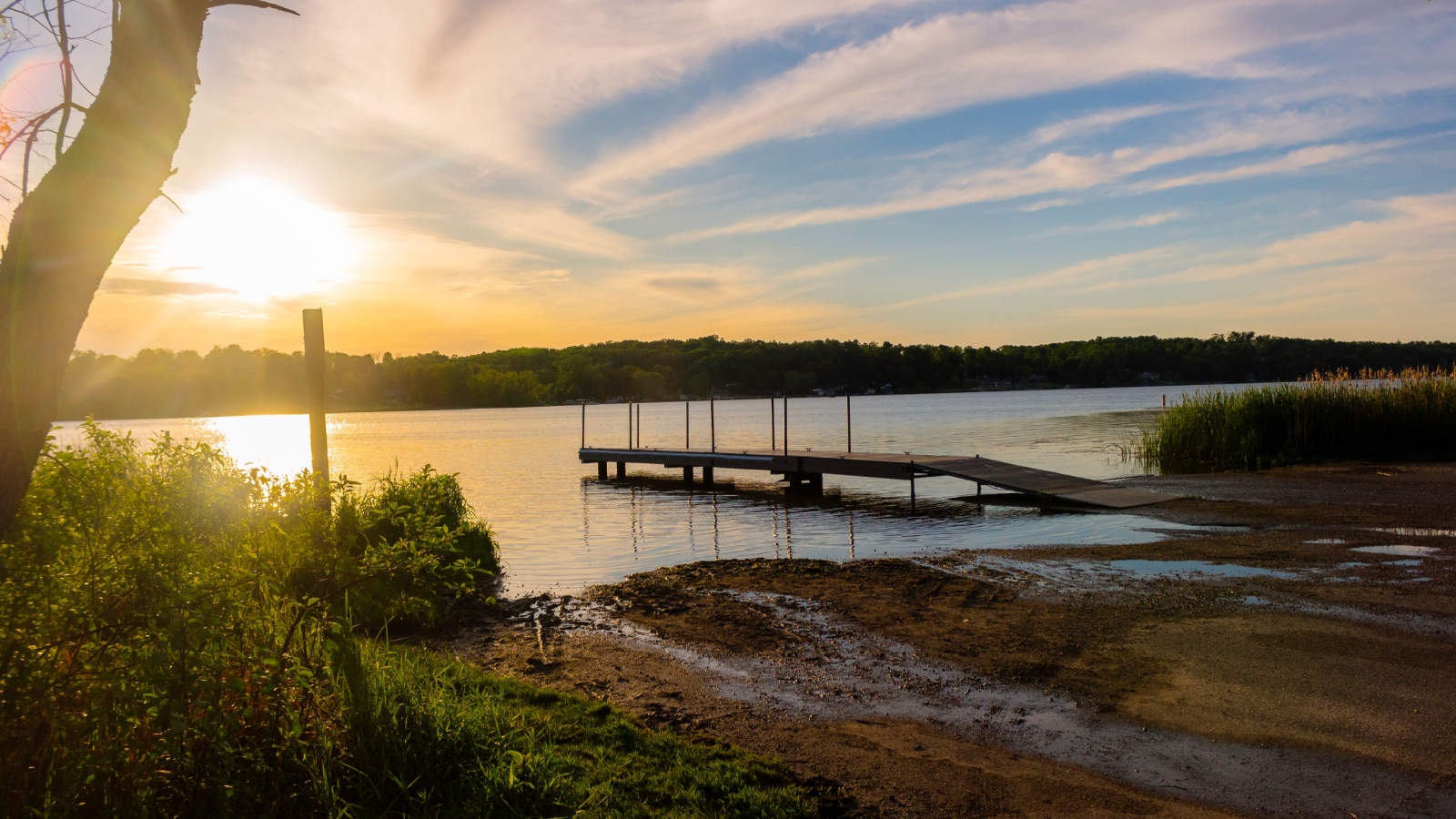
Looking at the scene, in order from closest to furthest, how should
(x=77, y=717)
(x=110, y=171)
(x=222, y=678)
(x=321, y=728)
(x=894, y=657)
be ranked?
(x=110, y=171) < (x=77, y=717) < (x=222, y=678) < (x=321, y=728) < (x=894, y=657)

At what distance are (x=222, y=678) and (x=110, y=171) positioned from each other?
2370mm

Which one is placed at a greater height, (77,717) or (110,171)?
(110,171)

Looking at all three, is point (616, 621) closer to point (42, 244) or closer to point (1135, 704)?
point (1135, 704)

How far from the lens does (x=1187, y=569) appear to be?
11438 millimetres

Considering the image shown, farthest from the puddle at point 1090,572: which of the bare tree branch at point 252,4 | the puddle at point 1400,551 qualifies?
the bare tree branch at point 252,4

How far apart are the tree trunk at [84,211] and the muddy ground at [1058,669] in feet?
13.8

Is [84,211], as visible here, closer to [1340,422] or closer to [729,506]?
[729,506]

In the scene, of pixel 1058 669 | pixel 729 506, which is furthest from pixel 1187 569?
pixel 729 506

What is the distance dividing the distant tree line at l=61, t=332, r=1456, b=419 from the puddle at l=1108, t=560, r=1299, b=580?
274ft

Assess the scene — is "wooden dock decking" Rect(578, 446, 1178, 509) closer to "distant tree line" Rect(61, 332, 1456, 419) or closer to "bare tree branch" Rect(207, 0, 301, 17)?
"bare tree branch" Rect(207, 0, 301, 17)

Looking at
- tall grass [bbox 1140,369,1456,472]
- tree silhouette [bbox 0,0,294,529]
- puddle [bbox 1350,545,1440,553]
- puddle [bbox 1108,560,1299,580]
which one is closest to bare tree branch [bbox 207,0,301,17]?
tree silhouette [bbox 0,0,294,529]

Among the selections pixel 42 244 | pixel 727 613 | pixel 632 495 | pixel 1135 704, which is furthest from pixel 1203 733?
pixel 632 495

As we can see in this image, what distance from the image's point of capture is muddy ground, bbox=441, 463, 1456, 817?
521 cm

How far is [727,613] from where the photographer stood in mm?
10070
